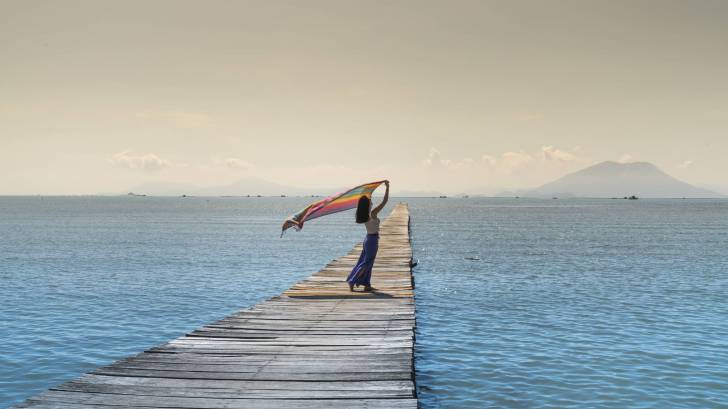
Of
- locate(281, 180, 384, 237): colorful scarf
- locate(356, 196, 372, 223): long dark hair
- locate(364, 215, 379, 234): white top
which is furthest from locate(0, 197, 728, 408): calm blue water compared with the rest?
locate(281, 180, 384, 237): colorful scarf

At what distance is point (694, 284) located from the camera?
26.1 metres

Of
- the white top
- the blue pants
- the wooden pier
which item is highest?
the white top

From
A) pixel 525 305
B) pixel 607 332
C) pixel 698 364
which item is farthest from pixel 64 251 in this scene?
pixel 698 364

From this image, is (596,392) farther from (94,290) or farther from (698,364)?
(94,290)

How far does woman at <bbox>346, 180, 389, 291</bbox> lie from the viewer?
15.5m

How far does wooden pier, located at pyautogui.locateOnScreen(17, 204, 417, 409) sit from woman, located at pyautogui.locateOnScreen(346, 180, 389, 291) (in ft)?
6.20

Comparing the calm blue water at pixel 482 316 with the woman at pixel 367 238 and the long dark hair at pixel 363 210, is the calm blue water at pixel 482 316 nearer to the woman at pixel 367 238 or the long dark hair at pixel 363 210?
the woman at pixel 367 238

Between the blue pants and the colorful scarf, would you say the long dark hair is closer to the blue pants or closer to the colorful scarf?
the colorful scarf

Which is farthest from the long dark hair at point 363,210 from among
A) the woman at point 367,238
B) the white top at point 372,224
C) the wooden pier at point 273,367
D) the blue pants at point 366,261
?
the wooden pier at point 273,367

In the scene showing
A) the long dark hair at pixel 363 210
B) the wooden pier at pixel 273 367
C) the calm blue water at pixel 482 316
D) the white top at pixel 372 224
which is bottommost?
the calm blue water at pixel 482 316

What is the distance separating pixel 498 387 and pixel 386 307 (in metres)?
3.73

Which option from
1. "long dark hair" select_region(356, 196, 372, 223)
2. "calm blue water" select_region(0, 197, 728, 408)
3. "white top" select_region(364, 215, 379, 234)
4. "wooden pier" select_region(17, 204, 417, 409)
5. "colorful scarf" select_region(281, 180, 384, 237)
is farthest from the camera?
"colorful scarf" select_region(281, 180, 384, 237)

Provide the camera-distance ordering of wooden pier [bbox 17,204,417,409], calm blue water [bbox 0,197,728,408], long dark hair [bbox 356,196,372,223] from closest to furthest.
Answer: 1. wooden pier [bbox 17,204,417,409]
2. calm blue water [bbox 0,197,728,408]
3. long dark hair [bbox 356,196,372,223]

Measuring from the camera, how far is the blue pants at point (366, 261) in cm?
1591
